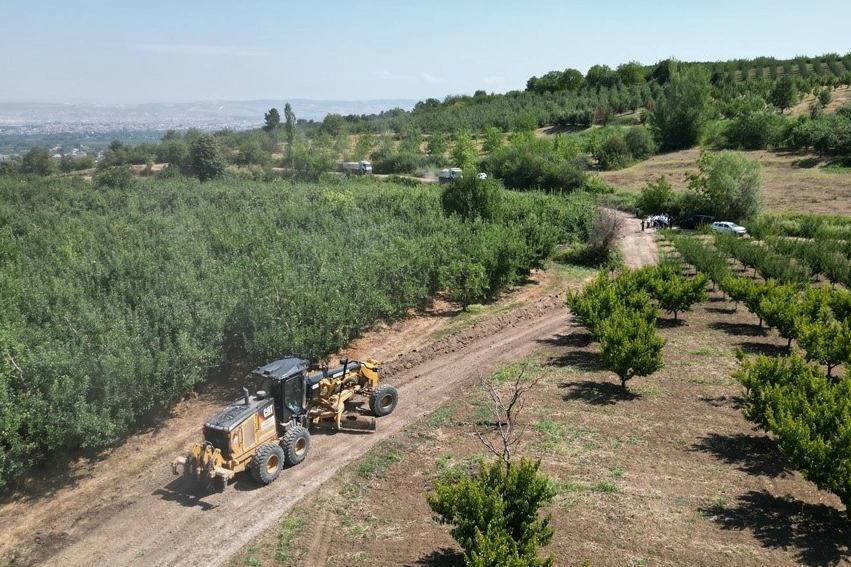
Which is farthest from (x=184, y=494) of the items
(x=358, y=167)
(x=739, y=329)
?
(x=358, y=167)

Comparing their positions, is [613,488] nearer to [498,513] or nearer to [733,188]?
[498,513]

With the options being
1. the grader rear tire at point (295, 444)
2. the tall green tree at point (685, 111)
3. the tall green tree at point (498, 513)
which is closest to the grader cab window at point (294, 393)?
the grader rear tire at point (295, 444)

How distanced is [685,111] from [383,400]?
61.8 m

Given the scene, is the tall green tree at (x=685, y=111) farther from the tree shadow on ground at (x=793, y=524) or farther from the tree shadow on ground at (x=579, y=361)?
the tree shadow on ground at (x=793, y=524)

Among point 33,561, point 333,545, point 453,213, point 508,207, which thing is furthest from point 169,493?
point 508,207

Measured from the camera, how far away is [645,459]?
13.2 m

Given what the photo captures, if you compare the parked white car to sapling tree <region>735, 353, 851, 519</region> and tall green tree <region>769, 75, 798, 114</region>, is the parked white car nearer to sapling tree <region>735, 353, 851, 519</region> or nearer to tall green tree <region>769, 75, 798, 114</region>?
sapling tree <region>735, 353, 851, 519</region>

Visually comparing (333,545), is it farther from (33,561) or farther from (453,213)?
(453,213)

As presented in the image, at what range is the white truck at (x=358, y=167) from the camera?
7081 cm

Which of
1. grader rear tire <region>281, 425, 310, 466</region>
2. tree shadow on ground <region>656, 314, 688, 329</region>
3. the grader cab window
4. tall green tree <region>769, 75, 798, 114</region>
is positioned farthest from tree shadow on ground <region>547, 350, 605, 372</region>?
tall green tree <region>769, 75, 798, 114</region>

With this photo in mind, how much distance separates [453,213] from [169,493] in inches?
846

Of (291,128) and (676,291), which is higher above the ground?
(291,128)

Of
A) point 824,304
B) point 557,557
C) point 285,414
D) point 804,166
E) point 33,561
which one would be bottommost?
point 33,561

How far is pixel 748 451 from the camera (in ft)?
44.3
